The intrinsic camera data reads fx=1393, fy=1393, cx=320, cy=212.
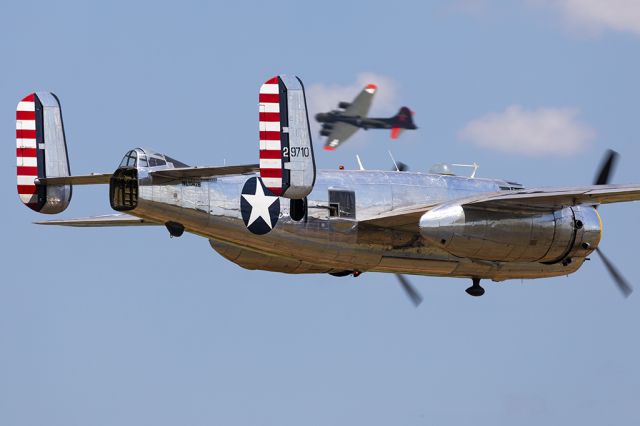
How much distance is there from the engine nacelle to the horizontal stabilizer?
17.9ft

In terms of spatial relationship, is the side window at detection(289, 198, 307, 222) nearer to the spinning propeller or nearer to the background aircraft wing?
the spinning propeller

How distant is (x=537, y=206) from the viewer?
37188mm

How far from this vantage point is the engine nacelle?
35.2 meters

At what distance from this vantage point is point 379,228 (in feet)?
121

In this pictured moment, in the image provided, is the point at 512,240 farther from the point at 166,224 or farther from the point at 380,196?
the point at 166,224

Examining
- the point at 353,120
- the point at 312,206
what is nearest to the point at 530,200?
the point at 312,206

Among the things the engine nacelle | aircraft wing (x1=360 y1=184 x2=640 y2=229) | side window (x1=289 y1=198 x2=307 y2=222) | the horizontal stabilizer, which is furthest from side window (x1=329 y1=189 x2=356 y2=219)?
the horizontal stabilizer

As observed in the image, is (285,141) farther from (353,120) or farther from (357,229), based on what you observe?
(353,120)

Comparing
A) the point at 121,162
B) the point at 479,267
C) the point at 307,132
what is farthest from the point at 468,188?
the point at 121,162

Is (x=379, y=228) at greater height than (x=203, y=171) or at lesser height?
lesser

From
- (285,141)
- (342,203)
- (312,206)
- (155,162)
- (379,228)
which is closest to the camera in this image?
(285,141)

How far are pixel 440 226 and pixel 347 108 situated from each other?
76.0ft

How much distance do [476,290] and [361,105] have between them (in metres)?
19.2

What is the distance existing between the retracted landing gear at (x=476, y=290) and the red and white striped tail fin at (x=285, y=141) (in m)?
9.90
